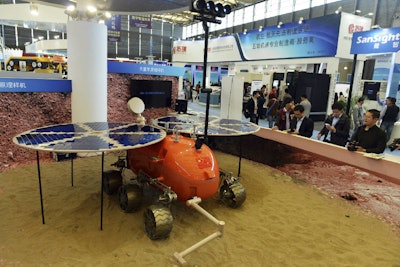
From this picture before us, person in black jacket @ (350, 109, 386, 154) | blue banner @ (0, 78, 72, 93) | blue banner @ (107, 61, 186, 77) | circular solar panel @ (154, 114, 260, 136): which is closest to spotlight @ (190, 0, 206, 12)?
circular solar panel @ (154, 114, 260, 136)

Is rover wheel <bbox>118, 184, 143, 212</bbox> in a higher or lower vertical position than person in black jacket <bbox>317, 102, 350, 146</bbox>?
lower

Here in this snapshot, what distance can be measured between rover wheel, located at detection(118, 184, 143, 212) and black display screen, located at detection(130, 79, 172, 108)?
320 cm

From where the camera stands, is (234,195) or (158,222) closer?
(158,222)

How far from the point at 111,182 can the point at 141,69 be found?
3.11 meters

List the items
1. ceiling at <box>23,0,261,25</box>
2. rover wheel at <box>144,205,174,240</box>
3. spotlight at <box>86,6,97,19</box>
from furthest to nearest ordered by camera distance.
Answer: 1. ceiling at <box>23,0,261,25</box>
2. spotlight at <box>86,6,97,19</box>
3. rover wheel at <box>144,205,174,240</box>

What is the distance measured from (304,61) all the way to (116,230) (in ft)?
33.6

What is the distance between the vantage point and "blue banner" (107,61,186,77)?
5.56m

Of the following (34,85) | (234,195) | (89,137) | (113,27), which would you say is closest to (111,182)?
(89,137)

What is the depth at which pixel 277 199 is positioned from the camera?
370 centimetres

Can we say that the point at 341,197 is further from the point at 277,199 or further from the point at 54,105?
the point at 54,105

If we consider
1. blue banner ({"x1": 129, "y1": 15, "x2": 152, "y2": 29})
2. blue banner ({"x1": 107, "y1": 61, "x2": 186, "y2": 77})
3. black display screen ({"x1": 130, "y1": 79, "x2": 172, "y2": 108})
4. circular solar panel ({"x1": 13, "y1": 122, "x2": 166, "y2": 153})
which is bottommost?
circular solar panel ({"x1": 13, "y1": 122, "x2": 166, "y2": 153})

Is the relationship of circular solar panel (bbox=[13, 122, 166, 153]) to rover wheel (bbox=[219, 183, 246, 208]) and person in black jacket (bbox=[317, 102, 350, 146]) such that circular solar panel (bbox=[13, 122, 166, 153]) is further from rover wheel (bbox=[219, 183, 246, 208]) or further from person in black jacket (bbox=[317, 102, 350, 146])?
person in black jacket (bbox=[317, 102, 350, 146])

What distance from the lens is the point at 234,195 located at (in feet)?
10.8

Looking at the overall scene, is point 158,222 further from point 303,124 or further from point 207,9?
point 303,124
